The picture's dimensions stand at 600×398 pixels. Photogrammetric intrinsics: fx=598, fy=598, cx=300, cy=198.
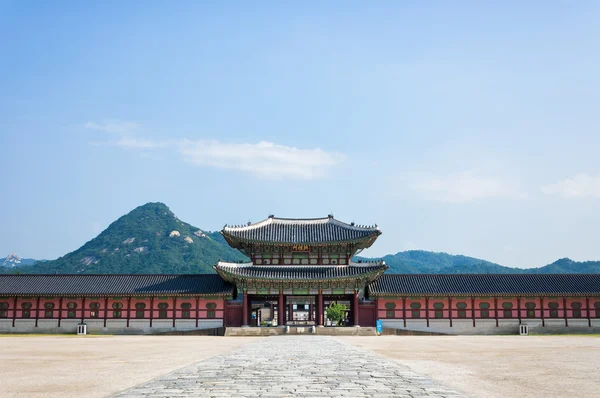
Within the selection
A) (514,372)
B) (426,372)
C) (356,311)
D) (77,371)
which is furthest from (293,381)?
(356,311)

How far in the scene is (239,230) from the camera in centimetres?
5409

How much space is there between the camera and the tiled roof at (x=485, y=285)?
167ft

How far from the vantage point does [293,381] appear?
47.5ft

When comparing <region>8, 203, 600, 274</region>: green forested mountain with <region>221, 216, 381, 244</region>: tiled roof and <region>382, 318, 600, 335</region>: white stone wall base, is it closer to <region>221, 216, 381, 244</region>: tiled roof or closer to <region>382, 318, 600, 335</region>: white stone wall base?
<region>221, 216, 381, 244</region>: tiled roof

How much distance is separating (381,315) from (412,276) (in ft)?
17.0

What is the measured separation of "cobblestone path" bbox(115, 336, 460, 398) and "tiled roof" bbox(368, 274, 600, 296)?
32233 mm

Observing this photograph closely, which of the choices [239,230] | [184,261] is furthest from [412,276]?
[184,261]

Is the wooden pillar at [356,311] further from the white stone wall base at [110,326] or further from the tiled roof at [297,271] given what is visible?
the white stone wall base at [110,326]

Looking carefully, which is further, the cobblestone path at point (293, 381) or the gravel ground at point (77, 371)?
the gravel ground at point (77, 371)

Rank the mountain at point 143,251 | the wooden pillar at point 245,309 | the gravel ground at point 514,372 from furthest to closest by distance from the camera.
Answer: the mountain at point 143,251 < the wooden pillar at point 245,309 < the gravel ground at point 514,372

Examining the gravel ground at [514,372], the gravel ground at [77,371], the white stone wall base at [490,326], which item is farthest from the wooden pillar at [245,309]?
the gravel ground at [514,372]

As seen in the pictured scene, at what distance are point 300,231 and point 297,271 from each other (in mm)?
4644

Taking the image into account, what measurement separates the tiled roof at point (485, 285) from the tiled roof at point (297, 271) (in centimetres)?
216

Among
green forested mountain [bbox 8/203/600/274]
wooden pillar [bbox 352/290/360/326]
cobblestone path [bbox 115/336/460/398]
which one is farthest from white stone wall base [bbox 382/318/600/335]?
green forested mountain [bbox 8/203/600/274]
